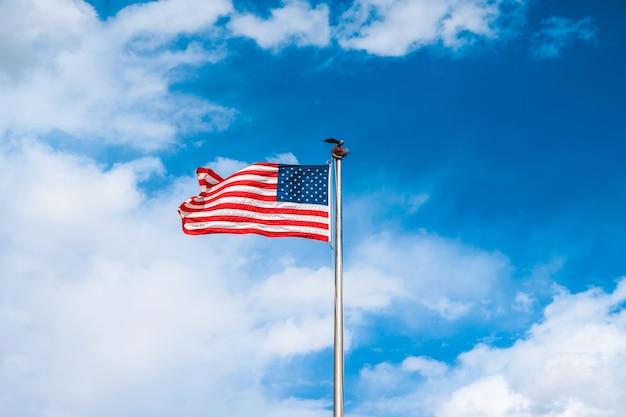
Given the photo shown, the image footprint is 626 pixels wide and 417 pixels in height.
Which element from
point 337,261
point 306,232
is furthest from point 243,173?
point 337,261

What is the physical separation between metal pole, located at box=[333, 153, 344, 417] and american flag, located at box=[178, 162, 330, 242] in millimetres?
947

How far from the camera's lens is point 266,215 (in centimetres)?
2641

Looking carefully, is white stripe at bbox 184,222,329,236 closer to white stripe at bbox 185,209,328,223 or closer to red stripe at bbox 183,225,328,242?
red stripe at bbox 183,225,328,242

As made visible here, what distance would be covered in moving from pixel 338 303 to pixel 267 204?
533cm

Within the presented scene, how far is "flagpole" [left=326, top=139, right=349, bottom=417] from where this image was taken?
21.7 metres

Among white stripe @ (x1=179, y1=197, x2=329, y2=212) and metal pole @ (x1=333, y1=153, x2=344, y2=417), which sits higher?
white stripe @ (x1=179, y1=197, x2=329, y2=212)

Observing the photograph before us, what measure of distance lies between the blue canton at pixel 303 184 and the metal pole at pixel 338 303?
99 centimetres

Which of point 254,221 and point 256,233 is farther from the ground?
point 254,221

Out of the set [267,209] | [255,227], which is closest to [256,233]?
[255,227]

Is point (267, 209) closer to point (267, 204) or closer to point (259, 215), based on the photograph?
point (267, 204)

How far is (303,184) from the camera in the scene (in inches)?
1044

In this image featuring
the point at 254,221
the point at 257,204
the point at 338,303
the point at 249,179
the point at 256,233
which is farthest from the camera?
the point at 249,179

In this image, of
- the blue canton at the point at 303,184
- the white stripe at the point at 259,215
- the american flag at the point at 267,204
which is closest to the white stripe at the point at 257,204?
the american flag at the point at 267,204

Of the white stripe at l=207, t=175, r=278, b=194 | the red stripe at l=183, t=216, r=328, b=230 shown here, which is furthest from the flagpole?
the white stripe at l=207, t=175, r=278, b=194
